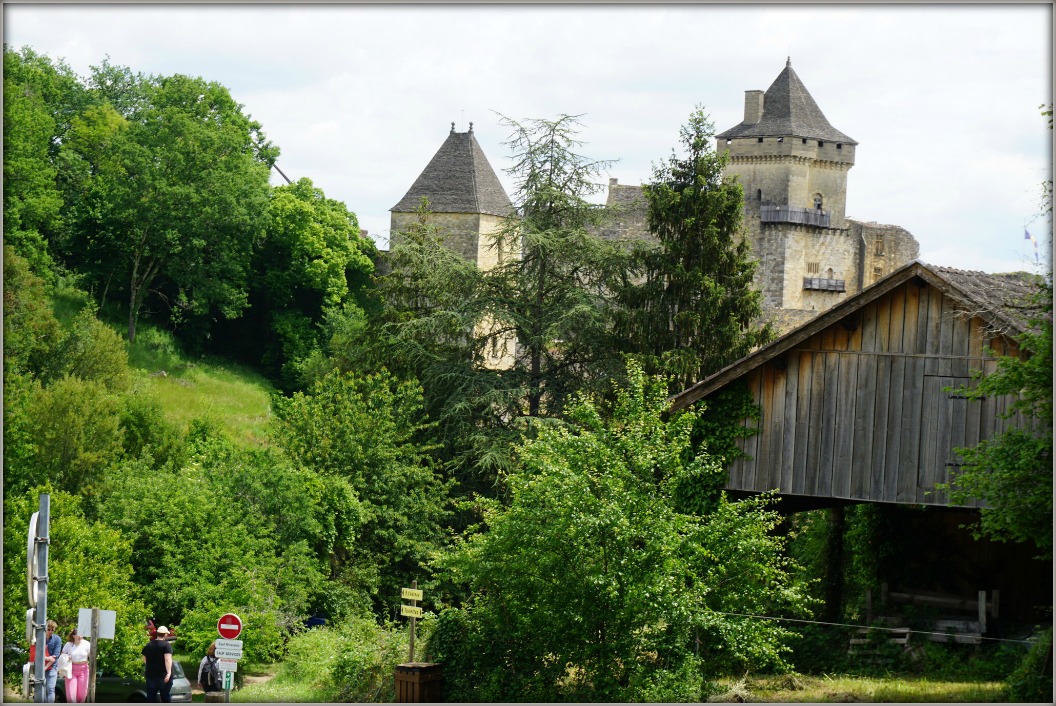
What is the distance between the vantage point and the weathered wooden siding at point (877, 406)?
16.8 metres

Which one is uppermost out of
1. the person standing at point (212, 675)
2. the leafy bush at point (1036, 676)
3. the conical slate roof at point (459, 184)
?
the conical slate roof at point (459, 184)

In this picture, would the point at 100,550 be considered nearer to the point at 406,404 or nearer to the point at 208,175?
the point at 406,404

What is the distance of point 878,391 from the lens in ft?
56.6

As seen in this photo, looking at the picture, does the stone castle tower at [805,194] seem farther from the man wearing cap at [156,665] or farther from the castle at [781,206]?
the man wearing cap at [156,665]

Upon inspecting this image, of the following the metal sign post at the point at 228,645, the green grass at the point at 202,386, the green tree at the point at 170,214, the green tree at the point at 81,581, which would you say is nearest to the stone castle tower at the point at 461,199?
the green tree at the point at 170,214

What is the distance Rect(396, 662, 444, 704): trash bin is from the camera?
17234 mm

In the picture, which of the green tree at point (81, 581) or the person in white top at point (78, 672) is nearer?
the person in white top at point (78, 672)

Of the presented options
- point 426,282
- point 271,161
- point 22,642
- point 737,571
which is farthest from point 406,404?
point 271,161

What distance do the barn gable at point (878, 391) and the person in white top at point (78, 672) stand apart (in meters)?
8.08

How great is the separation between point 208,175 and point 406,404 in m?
24.9

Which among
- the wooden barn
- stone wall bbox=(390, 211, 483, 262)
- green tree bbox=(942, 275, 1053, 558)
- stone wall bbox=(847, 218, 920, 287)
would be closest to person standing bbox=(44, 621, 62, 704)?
the wooden barn

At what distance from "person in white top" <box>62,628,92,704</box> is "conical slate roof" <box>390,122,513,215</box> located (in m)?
30.4

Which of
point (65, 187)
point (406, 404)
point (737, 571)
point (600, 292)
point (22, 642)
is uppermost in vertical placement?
point (65, 187)

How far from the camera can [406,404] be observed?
2781 cm
